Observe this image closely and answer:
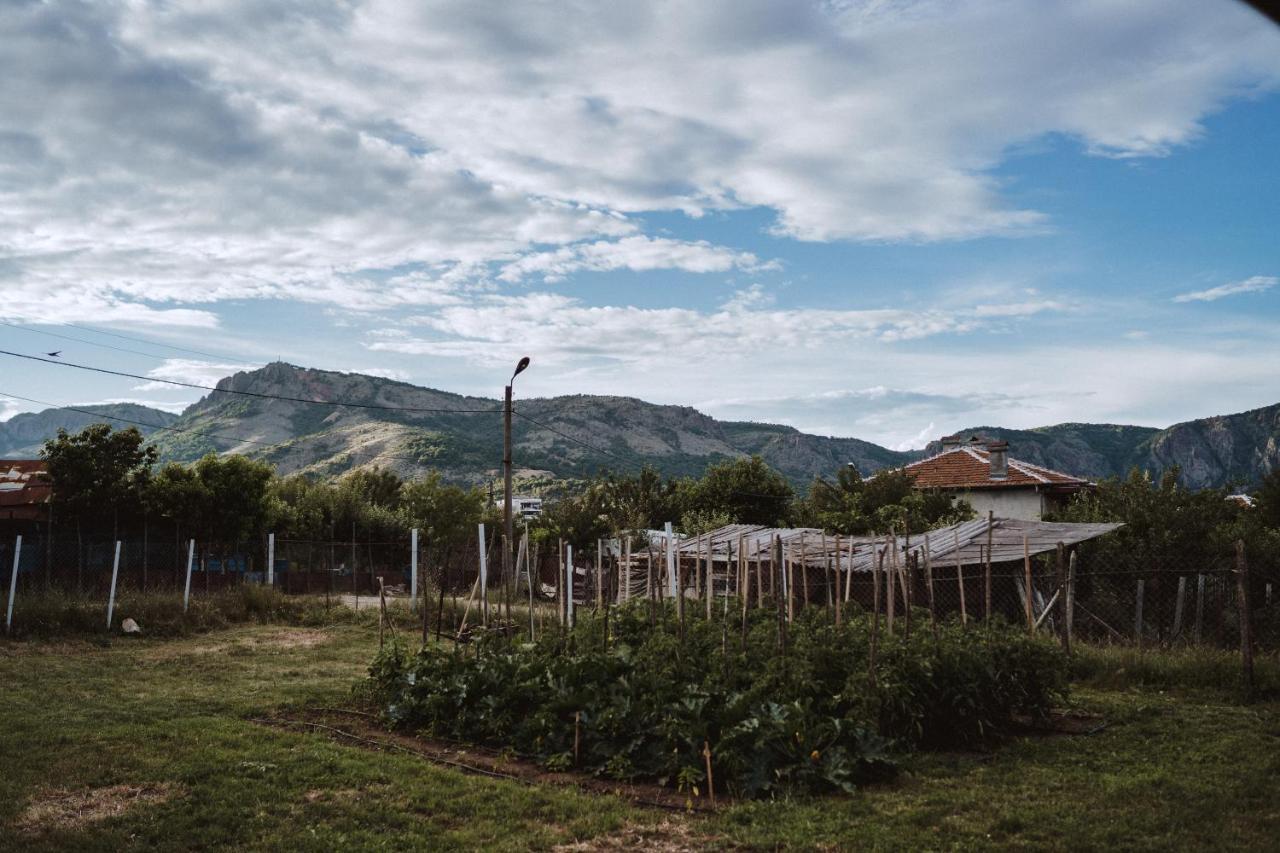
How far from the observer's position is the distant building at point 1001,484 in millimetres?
35969

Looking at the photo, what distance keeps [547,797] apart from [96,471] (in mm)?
25560

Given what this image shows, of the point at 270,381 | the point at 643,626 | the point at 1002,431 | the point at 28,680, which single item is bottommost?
the point at 28,680

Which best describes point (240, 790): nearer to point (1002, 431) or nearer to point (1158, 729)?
point (1158, 729)

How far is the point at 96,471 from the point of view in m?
27.8

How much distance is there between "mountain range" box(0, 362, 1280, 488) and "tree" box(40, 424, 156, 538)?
217 ft

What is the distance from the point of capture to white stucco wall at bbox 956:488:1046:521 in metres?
35.9

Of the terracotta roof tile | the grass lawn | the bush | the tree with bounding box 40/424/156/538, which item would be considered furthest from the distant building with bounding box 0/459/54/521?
Answer: the terracotta roof tile

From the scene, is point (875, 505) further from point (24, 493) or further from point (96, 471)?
point (24, 493)

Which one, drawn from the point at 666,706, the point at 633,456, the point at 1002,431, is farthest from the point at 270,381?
the point at 666,706

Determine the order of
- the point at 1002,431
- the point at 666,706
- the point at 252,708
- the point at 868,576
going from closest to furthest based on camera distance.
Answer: the point at 666,706 < the point at 252,708 < the point at 868,576 < the point at 1002,431

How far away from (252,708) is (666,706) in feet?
17.1

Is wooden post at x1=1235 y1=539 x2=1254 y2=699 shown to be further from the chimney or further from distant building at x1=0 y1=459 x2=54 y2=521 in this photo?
distant building at x1=0 y1=459 x2=54 y2=521

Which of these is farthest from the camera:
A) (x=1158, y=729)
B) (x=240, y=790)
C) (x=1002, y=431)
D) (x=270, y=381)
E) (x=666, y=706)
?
(x=270, y=381)

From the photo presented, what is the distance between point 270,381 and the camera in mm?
152250
